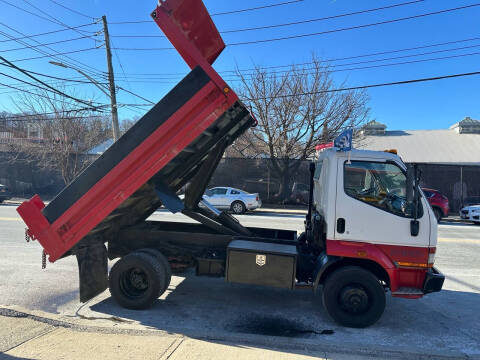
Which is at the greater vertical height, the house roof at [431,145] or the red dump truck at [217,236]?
the house roof at [431,145]

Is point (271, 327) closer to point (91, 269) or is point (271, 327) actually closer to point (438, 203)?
point (91, 269)

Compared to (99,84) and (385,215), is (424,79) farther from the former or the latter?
(99,84)

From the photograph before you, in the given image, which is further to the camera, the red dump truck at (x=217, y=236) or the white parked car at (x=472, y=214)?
the white parked car at (x=472, y=214)

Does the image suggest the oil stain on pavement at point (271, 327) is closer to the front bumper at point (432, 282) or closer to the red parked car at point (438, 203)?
the front bumper at point (432, 282)

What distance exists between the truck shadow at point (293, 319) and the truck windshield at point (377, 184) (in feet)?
5.13

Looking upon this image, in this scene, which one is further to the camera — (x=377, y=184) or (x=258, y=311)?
(x=258, y=311)

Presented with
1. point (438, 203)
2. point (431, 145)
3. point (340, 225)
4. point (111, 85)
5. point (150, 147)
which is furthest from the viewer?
point (431, 145)

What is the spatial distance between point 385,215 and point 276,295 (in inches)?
87.2

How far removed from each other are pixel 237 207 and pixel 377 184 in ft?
42.5

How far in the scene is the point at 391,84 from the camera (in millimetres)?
13391

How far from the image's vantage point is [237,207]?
56.3 feet

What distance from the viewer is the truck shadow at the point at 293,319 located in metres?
3.78

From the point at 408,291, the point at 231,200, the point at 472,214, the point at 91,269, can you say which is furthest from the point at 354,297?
the point at 472,214

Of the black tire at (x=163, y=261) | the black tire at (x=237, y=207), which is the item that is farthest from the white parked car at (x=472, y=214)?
the black tire at (x=163, y=261)
